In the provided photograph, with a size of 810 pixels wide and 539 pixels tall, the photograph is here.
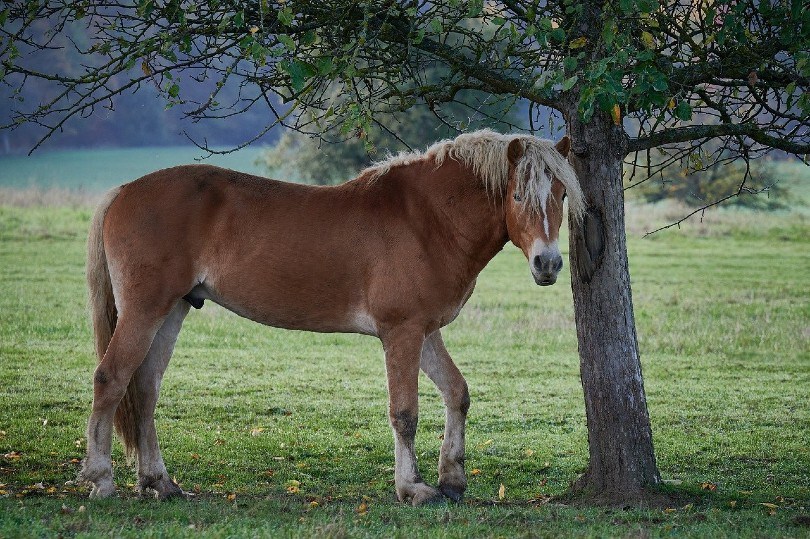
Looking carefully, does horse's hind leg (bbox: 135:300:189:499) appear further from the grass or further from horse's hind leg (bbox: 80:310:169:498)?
the grass

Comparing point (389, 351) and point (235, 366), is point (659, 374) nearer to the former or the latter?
point (235, 366)

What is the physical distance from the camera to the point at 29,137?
174 feet

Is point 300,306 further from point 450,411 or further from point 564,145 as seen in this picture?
point 564,145

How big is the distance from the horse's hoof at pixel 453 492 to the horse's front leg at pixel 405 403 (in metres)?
0.29

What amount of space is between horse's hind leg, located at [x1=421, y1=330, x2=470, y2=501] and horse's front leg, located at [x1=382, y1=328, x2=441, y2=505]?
322mm

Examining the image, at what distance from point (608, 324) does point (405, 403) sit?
1.53 m

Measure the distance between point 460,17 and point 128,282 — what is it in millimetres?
2895

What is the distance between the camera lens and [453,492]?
683 cm

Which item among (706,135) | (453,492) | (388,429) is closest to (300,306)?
(453,492)

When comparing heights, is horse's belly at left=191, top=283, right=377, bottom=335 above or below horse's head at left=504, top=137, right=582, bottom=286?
below

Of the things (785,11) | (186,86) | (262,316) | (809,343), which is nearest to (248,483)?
(262,316)

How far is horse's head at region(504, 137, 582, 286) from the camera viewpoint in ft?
19.7

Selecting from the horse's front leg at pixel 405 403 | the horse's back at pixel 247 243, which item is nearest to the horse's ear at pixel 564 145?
the horse's back at pixel 247 243

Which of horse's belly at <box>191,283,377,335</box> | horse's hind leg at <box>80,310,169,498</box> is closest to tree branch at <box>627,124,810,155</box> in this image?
horse's belly at <box>191,283,377,335</box>
